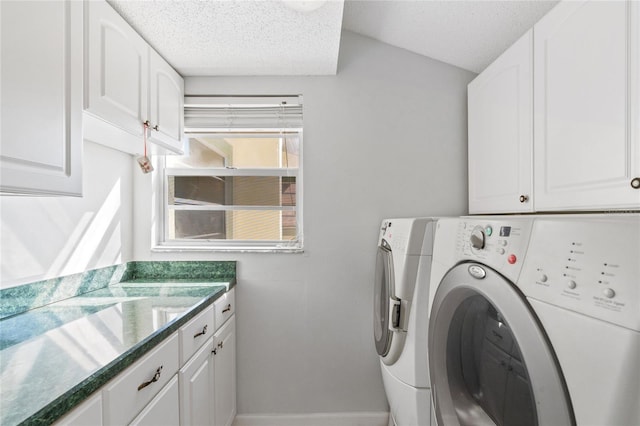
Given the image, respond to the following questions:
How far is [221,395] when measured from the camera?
1646mm

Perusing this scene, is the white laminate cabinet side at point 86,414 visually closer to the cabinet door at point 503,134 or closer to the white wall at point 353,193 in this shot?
the white wall at point 353,193

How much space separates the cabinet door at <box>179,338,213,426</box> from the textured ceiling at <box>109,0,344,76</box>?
1.48 metres

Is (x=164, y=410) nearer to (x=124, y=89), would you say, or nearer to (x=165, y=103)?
(x=124, y=89)

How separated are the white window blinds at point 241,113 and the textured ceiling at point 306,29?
0.16 meters

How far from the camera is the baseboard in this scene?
6.20 feet

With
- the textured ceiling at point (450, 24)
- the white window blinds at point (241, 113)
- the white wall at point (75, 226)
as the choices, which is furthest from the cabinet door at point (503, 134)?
the white wall at point (75, 226)

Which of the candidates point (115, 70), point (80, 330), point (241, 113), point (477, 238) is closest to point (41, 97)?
point (115, 70)

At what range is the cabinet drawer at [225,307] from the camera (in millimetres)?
1617

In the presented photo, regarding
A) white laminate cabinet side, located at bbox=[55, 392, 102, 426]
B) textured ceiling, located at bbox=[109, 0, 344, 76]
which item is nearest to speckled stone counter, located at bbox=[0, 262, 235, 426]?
white laminate cabinet side, located at bbox=[55, 392, 102, 426]

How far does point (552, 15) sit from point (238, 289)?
1996 millimetres

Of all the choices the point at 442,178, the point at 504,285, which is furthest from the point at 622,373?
the point at 442,178

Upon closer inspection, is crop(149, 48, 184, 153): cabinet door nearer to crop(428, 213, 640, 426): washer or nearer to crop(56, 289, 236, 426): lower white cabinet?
crop(56, 289, 236, 426): lower white cabinet

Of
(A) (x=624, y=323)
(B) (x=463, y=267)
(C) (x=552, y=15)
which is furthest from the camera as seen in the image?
(C) (x=552, y=15)

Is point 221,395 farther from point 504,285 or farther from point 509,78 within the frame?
point 509,78
